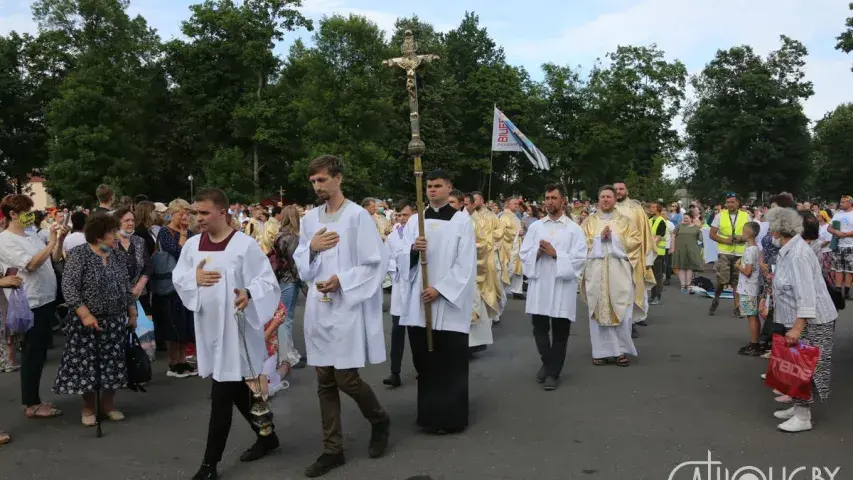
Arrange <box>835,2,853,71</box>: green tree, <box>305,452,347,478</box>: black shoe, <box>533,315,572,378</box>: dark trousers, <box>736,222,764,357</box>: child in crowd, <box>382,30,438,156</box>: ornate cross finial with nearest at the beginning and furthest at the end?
<box>305,452,347,478</box>: black shoe, <box>382,30,438,156</box>: ornate cross finial, <box>533,315,572,378</box>: dark trousers, <box>736,222,764,357</box>: child in crowd, <box>835,2,853,71</box>: green tree

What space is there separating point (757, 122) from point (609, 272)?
158 ft

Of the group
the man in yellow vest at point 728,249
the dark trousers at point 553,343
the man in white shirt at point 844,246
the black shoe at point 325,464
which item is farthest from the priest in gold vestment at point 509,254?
the black shoe at point 325,464

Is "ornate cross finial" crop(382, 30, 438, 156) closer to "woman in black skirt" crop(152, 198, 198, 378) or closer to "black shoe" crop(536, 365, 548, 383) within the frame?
"black shoe" crop(536, 365, 548, 383)

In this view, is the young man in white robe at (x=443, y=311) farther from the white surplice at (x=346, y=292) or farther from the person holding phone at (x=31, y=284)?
the person holding phone at (x=31, y=284)

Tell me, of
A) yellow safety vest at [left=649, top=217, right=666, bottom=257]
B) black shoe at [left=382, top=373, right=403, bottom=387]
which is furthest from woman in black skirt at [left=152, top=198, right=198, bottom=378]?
yellow safety vest at [left=649, top=217, right=666, bottom=257]

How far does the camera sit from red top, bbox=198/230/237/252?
4906 millimetres

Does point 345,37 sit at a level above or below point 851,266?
above

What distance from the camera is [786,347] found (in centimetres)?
571

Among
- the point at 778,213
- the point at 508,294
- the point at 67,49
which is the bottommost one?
the point at 508,294

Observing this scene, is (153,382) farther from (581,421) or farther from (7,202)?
(581,421)

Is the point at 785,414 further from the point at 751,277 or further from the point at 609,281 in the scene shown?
the point at 751,277

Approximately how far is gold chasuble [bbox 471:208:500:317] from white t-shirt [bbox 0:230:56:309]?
183 inches

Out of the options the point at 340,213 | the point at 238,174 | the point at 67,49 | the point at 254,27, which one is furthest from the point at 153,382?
the point at 67,49

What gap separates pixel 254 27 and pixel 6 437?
1533 inches
